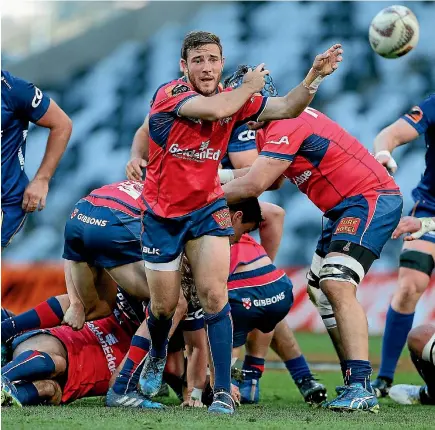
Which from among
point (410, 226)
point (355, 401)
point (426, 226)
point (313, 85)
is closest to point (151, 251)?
point (313, 85)

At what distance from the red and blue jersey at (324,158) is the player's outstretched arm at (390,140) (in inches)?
11.3

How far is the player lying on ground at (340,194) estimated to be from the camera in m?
5.11

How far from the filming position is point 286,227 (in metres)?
14.3

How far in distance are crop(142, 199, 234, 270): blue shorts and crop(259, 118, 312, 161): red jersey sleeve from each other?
0.63 m

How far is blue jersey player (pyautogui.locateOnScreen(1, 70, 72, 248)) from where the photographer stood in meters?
5.90

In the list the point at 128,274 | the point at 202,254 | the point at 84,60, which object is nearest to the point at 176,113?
the point at 202,254

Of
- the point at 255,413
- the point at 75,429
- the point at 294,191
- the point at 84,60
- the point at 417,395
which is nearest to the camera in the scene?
the point at 75,429

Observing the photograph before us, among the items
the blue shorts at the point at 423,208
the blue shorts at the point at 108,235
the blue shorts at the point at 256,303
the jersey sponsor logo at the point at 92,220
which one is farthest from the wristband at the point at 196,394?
the blue shorts at the point at 423,208

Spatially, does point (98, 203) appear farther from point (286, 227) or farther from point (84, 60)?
point (84, 60)

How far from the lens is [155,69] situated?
1709cm

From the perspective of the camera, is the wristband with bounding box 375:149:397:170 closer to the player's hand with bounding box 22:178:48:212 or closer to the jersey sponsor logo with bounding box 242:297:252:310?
the jersey sponsor logo with bounding box 242:297:252:310

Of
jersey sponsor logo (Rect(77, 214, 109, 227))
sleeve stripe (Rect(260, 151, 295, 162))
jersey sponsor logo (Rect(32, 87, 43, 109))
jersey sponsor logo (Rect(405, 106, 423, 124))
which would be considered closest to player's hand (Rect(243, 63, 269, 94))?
sleeve stripe (Rect(260, 151, 295, 162))

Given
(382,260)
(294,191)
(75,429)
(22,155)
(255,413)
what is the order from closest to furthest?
(75,429)
(255,413)
(22,155)
(382,260)
(294,191)

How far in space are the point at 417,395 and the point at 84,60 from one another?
13373mm
